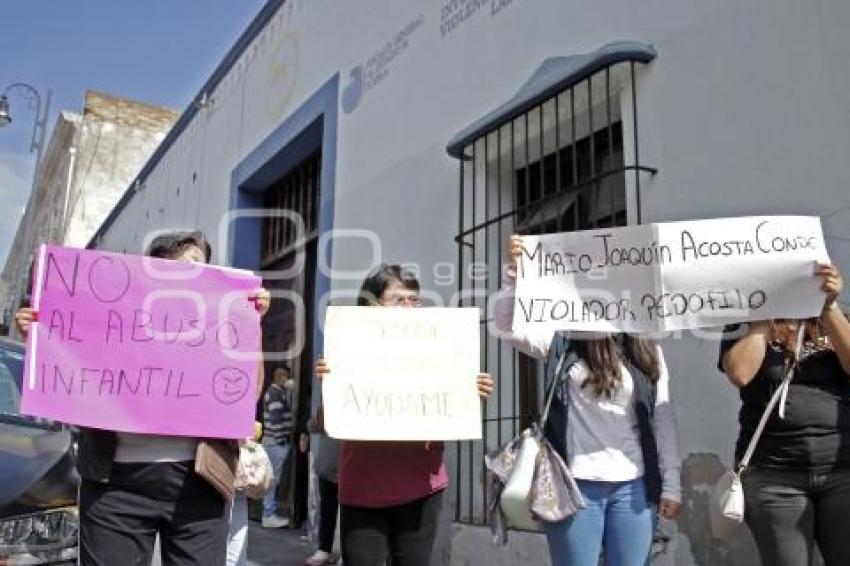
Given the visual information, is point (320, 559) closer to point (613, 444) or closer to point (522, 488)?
point (522, 488)

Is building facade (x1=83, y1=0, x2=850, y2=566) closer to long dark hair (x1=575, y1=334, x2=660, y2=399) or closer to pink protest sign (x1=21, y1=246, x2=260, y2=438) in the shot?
long dark hair (x1=575, y1=334, x2=660, y2=399)

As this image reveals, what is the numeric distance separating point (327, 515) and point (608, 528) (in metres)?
3.25

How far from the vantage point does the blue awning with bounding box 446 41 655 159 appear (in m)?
3.99

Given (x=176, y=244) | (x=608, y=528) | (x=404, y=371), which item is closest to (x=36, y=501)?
(x=176, y=244)

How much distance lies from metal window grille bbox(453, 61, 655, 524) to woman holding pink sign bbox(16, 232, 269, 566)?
2465 mm

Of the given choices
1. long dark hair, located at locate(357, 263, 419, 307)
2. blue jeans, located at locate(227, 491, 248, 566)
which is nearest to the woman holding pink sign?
long dark hair, located at locate(357, 263, 419, 307)

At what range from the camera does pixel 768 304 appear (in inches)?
104

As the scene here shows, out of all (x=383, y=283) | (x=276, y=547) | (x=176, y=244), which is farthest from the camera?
(x=276, y=547)

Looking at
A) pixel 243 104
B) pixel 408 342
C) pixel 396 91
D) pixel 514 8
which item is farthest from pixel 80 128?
pixel 408 342

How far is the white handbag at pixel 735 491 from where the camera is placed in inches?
97.9

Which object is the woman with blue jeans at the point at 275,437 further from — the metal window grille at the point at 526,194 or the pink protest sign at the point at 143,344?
the pink protest sign at the point at 143,344

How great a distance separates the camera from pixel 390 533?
9.17 ft

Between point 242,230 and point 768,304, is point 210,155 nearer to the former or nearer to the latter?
point 242,230

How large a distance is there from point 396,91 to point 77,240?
1643 centimetres
